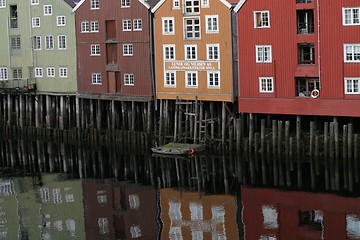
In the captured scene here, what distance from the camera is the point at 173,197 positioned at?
46406 millimetres

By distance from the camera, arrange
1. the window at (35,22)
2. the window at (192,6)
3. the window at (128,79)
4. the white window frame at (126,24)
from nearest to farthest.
→ 1. the window at (192,6)
2. the white window frame at (126,24)
3. the window at (128,79)
4. the window at (35,22)

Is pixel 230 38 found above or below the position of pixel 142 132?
→ above

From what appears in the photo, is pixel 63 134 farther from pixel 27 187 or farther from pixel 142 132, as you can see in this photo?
pixel 27 187

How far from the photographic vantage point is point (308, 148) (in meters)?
53.1

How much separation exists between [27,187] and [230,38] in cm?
1634

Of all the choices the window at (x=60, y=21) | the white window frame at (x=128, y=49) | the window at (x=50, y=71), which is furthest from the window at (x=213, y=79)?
the window at (x=50, y=71)

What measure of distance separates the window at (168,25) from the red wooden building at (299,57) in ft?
18.5

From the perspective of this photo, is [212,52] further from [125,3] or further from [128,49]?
[125,3]

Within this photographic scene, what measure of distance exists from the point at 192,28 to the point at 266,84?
270 inches

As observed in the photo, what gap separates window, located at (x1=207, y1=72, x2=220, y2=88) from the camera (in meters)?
57.7

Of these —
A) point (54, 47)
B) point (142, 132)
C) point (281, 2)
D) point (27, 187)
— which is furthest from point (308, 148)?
point (54, 47)

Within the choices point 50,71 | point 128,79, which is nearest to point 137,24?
point 128,79

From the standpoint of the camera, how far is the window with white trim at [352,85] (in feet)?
169

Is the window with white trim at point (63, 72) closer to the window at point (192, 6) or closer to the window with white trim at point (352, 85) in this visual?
the window at point (192, 6)
